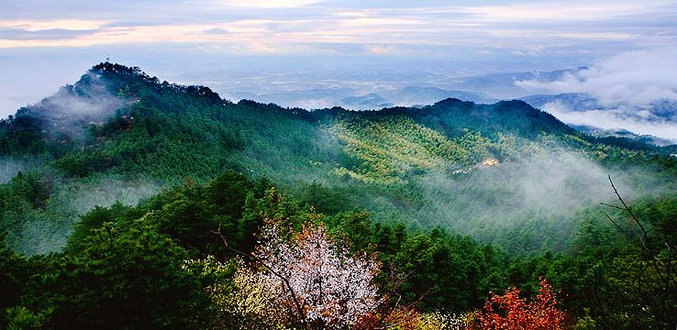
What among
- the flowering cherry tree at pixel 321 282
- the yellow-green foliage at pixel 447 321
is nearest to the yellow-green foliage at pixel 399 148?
the yellow-green foliage at pixel 447 321

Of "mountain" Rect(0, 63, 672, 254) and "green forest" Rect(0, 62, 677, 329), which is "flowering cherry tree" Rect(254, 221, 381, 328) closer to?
"green forest" Rect(0, 62, 677, 329)

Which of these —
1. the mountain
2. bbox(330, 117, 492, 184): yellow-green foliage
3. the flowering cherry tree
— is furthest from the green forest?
bbox(330, 117, 492, 184): yellow-green foliage

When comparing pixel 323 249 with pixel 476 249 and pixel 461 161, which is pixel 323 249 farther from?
pixel 461 161

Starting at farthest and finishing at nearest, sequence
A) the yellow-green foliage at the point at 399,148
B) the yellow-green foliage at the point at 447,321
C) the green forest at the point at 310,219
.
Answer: the yellow-green foliage at the point at 399,148 < the yellow-green foliage at the point at 447,321 < the green forest at the point at 310,219

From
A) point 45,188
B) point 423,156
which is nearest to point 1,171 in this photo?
point 45,188

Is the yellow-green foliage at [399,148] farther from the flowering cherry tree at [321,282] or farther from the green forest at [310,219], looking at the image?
the flowering cherry tree at [321,282]

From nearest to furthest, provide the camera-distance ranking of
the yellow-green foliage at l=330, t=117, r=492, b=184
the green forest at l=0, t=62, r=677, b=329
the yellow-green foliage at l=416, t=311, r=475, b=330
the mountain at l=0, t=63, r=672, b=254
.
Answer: the green forest at l=0, t=62, r=677, b=329 → the yellow-green foliage at l=416, t=311, r=475, b=330 → the mountain at l=0, t=63, r=672, b=254 → the yellow-green foliage at l=330, t=117, r=492, b=184
